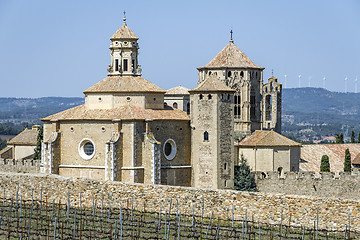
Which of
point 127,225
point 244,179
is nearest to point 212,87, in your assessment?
point 244,179

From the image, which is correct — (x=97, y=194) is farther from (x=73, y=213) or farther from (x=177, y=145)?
(x=177, y=145)

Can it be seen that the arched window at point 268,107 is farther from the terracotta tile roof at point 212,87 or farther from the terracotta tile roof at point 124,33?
the terracotta tile roof at point 212,87

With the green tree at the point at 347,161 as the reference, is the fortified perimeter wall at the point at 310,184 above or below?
below

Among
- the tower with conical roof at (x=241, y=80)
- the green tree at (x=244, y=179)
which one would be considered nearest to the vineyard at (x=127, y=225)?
the green tree at (x=244, y=179)

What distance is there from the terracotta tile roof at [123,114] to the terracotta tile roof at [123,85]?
1.29 metres

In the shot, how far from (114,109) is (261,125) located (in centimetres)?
1667

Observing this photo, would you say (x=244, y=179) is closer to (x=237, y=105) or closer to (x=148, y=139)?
(x=148, y=139)

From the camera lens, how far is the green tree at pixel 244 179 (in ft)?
191

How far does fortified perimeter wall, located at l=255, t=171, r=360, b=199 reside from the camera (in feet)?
195

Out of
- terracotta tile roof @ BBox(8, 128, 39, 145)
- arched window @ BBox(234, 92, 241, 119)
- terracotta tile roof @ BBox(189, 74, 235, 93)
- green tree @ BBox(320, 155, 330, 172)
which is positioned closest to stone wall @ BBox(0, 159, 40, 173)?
terracotta tile roof @ BBox(8, 128, 39, 145)

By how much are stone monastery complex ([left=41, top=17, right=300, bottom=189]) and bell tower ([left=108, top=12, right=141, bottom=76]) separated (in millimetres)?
100

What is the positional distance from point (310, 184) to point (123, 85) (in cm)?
1435

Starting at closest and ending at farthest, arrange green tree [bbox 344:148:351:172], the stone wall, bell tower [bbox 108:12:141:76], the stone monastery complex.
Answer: the stone monastery complex, bell tower [bbox 108:12:141:76], the stone wall, green tree [bbox 344:148:351:172]

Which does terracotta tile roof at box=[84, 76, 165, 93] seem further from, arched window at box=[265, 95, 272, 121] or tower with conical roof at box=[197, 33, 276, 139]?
arched window at box=[265, 95, 272, 121]
